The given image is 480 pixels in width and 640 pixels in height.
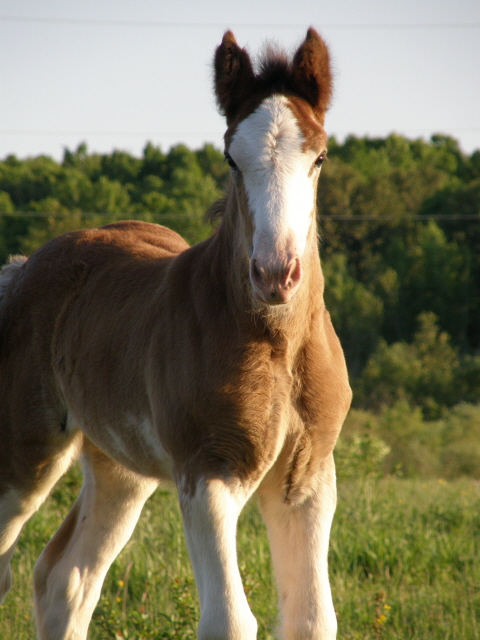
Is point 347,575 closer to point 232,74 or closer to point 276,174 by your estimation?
point 276,174

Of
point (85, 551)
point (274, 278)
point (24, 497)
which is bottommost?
point (85, 551)

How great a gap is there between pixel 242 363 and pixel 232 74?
1.15 m

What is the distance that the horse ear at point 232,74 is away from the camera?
2.88 metres

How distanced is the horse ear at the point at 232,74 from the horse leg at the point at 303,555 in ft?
4.94

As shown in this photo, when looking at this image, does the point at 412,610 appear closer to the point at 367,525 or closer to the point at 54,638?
the point at 367,525

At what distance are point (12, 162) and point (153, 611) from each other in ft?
134

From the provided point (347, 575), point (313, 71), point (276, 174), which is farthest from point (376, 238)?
point (276, 174)

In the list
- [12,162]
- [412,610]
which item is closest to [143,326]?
[412,610]

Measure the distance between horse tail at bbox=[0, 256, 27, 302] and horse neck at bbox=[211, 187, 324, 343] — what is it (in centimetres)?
190

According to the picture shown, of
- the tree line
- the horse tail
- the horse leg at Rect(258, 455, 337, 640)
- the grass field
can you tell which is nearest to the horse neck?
the horse leg at Rect(258, 455, 337, 640)

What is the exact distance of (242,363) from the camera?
107 inches

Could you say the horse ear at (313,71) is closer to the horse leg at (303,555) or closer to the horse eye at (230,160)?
the horse eye at (230,160)

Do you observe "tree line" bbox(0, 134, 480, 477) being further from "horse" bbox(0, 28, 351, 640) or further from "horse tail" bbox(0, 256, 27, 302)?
"horse" bbox(0, 28, 351, 640)

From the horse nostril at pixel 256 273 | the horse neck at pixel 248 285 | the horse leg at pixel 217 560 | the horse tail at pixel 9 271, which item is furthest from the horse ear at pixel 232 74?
the horse tail at pixel 9 271
